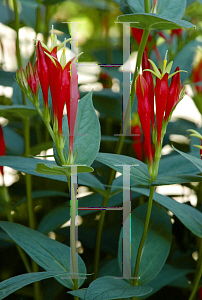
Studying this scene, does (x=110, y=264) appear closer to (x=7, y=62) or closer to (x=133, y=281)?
(x=133, y=281)

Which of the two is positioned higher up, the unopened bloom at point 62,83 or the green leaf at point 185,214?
the unopened bloom at point 62,83

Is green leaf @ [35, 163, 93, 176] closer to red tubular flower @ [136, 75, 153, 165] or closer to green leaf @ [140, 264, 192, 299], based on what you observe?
red tubular flower @ [136, 75, 153, 165]

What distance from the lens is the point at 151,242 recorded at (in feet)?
1.01

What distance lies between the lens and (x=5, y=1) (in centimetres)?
63

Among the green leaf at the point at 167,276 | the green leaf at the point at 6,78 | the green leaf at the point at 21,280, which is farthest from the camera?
the green leaf at the point at 6,78

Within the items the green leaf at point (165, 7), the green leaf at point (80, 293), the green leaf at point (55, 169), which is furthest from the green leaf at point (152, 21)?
the green leaf at point (80, 293)

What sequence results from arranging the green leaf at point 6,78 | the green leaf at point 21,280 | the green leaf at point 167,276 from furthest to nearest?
the green leaf at point 6,78 < the green leaf at point 167,276 < the green leaf at point 21,280

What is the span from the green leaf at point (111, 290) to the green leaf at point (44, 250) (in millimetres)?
26

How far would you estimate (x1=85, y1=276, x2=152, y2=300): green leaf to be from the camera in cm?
23

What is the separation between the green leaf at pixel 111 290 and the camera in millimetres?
229

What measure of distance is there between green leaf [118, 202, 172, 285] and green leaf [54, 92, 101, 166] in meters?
0.08

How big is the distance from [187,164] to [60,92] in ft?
0.52

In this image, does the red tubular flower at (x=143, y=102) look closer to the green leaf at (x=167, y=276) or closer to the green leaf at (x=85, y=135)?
the green leaf at (x=85, y=135)

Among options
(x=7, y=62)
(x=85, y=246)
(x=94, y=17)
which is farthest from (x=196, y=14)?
(x=85, y=246)
